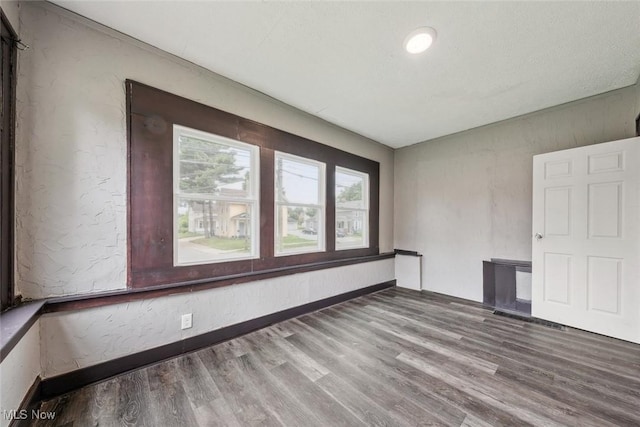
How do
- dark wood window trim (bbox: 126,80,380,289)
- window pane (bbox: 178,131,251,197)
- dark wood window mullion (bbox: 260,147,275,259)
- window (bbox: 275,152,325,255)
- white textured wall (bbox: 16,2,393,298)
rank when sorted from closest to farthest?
white textured wall (bbox: 16,2,393,298) → dark wood window trim (bbox: 126,80,380,289) → window pane (bbox: 178,131,251,197) → dark wood window mullion (bbox: 260,147,275,259) → window (bbox: 275,152,325,255)

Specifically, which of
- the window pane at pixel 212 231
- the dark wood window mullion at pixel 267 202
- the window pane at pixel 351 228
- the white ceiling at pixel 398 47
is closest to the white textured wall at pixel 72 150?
the white ceiling at pixel 398 47

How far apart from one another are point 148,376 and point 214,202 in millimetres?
1481

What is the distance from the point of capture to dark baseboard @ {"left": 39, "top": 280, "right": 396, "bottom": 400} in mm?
1563

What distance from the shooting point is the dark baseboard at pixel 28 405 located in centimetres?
127

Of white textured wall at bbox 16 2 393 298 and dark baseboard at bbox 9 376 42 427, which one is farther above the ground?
white textured wall at bbox 16 2 393 298

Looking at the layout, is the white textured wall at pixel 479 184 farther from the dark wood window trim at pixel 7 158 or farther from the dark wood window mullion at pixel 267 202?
the dark wood window trim at pixel 7 158

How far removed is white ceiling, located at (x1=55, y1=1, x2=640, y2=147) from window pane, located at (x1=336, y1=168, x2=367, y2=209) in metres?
1.15

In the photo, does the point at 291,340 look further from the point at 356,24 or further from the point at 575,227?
the point at 575,227

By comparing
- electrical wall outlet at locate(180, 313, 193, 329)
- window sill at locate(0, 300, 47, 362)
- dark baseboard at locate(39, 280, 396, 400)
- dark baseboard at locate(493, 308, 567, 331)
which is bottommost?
dark baseboard at locate(493, 308, 567, 331)

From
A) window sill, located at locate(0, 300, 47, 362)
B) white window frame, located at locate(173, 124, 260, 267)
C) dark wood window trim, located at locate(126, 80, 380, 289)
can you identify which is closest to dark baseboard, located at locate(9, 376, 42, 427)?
window sill, located at locate(0, 300, 47, 362)

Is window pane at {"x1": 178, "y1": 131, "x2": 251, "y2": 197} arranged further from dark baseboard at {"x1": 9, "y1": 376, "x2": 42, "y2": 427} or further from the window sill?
dark baseboard at {"x1": 9, "y1": 376, "x2": 42, "y2": 427}

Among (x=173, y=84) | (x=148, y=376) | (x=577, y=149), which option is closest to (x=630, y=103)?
(x=577, y=149)

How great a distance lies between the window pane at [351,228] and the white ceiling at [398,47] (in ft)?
5.36

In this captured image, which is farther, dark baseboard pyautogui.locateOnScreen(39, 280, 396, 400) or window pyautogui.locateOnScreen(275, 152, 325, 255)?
window pyautogui.locateOnScreen(275, 152, 325, 255)
